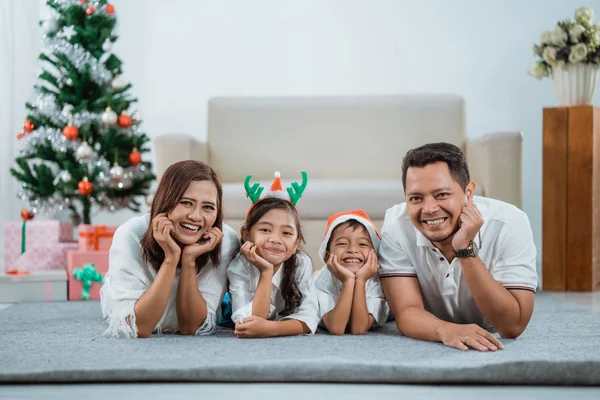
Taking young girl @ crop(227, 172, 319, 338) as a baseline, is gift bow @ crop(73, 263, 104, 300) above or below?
below

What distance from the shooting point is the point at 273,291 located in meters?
2.04

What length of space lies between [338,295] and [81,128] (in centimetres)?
222

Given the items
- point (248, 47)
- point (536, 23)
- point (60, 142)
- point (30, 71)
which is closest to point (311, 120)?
point (248, 47)

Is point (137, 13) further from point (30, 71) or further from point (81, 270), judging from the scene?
point (81, 270)

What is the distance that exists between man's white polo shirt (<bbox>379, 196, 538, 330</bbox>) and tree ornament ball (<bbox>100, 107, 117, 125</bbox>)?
2251 mm

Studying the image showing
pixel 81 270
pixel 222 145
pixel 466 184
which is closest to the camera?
pixel 466 184

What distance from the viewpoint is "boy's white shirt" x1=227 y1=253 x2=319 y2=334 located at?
1.97m

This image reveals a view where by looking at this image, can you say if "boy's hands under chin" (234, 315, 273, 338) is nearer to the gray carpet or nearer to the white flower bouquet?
the gray carpet

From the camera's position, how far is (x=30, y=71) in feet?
15.1

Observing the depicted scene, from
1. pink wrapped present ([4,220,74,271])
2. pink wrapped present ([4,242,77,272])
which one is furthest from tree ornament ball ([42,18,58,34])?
pink wrapped present ([4,242,77,272])

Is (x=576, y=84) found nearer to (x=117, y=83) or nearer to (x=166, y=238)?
(x=117, y=83)

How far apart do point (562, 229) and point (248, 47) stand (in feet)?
7.13

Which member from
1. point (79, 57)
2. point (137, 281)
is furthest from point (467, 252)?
point (79, 57)

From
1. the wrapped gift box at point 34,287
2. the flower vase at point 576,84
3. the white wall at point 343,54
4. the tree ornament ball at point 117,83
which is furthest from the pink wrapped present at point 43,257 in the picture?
the flower vase at point 576,84
